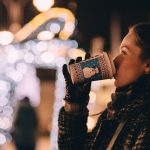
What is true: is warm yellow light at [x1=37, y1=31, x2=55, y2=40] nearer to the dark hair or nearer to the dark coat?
the dark coat

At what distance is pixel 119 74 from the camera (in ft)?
7.19

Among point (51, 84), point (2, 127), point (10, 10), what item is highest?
point (10, 10)

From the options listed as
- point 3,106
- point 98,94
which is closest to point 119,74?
point 98,94

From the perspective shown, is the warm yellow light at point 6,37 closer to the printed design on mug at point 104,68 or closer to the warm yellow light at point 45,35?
→ the warm yellow light at point 45,35

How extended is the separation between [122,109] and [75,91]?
419 mm

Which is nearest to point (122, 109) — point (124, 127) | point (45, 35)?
point (124, 127)

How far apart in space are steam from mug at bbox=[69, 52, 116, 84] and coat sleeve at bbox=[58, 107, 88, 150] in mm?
215

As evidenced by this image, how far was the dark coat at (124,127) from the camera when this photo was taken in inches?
77.7

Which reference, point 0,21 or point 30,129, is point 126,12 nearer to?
point 0,21

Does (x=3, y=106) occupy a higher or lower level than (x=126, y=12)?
lower

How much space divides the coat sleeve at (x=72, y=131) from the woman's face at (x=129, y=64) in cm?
37

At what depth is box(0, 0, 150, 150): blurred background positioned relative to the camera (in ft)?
28.1

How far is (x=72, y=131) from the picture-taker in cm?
243

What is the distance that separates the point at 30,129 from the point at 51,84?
127 inches
